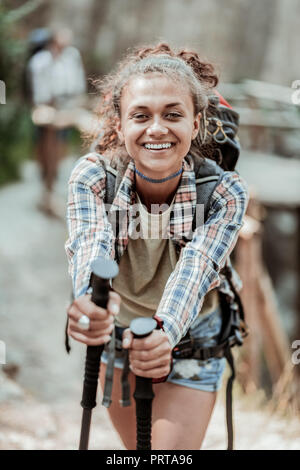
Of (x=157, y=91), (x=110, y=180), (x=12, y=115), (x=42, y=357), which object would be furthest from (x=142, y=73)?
(x=12, y=115)

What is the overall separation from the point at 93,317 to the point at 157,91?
0.61 meters

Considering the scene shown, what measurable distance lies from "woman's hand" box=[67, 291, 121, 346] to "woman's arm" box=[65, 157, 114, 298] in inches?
A: 6.7

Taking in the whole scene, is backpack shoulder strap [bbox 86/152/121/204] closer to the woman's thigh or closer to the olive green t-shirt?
the olive green t-shirt

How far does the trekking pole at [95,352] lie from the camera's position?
114 cm

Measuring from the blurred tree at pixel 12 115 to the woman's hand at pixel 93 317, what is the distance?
23.9ft

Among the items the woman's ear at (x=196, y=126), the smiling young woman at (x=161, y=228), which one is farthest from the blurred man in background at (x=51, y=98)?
the woman's ear at (x=196, y=126)

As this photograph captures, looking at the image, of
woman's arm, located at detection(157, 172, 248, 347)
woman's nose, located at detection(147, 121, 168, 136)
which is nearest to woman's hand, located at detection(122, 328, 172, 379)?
woman's arm, located at detection(157, 172, 248, 347)

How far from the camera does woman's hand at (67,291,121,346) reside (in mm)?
1201

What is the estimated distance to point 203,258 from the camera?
5.02 feet

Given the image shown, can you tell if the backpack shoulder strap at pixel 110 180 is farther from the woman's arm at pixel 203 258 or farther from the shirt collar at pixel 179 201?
the woman's arm at pixel 203 258

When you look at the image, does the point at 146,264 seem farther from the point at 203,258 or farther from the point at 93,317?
the point at 93,317

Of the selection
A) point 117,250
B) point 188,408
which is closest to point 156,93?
point 117,250

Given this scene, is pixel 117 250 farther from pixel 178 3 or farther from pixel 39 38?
pixel 178 3
